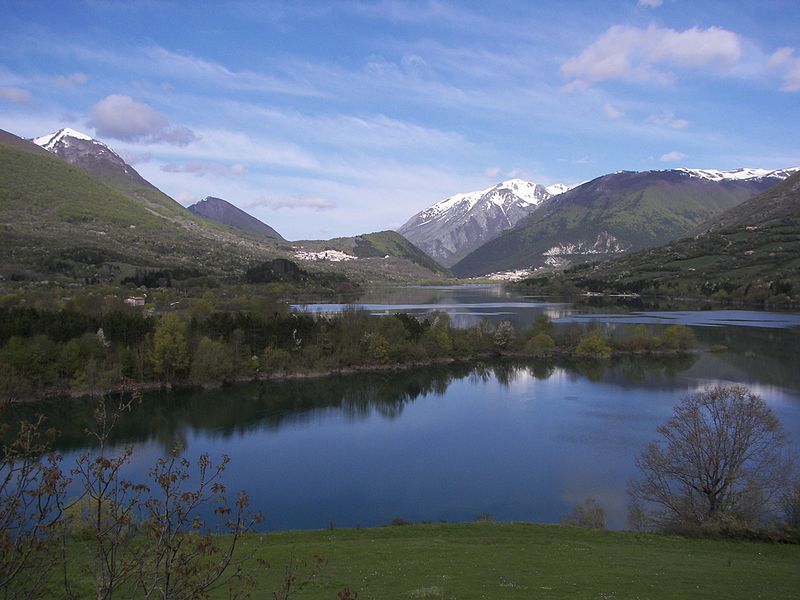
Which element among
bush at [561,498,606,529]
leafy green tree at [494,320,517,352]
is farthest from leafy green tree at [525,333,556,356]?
bush at [561,498,606,529]

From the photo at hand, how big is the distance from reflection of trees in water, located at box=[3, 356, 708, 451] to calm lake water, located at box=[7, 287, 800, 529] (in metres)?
0.18

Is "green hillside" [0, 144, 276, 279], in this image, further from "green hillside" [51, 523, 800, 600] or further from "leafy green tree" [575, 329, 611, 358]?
"green hillside" [51, 523, 800, 600]

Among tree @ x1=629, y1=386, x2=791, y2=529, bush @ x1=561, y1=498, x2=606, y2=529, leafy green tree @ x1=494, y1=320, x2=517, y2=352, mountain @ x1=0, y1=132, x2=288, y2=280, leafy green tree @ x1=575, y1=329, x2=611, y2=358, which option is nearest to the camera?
tree @ x1=629, y1=386, x2=791, y2=529

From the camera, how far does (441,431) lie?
40531 mm

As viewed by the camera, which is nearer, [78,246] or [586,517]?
[586,517]

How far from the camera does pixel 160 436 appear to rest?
39.3m

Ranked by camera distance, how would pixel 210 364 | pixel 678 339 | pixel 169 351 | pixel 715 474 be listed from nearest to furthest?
pixel 715 474
pixel 169 351
pixel 210 364
pixel 678 339

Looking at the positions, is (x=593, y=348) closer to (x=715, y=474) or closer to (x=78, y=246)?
(x=715, y=474)

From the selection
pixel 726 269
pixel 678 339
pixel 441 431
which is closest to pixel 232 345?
pixel 441 431

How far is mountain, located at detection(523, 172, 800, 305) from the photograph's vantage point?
416 ft

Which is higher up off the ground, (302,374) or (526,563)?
(526,563)

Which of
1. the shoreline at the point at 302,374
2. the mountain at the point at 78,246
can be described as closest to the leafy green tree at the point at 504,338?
the shoreline at the point at 302,374

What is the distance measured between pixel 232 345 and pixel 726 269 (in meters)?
138

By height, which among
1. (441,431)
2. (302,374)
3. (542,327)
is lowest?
(441,431)
